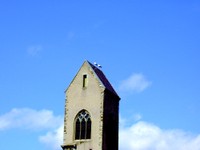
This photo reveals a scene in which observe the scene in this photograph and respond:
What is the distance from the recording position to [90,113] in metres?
52.8

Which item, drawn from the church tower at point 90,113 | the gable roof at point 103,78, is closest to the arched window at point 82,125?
the church tower at point 90,113

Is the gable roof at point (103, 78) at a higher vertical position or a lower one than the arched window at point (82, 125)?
higher

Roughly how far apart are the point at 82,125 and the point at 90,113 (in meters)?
1.45

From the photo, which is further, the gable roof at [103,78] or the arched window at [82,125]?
the gable roof at [103,78]

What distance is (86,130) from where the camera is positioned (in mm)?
52188

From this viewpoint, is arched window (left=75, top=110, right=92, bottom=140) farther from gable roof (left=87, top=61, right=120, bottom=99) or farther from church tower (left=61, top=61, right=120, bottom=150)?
gable roof (left=87, top=61, right=120, bottom=99)

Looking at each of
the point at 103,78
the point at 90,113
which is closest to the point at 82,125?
the point at 90,113

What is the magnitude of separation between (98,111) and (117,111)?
4.08 m

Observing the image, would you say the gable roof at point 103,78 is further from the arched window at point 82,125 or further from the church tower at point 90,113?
the arched window at point 82,125

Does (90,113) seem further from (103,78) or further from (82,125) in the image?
(103,78)

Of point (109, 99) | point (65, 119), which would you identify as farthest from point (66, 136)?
point (109, 99)

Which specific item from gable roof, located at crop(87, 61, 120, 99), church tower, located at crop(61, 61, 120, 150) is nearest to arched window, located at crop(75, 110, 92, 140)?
church tower, located at crop(61, 61, 120, 150)

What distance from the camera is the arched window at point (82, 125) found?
52.0m

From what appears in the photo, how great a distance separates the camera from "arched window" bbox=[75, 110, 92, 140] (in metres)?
52.0
